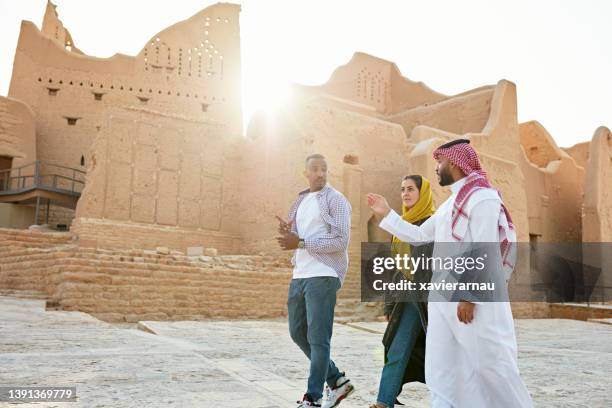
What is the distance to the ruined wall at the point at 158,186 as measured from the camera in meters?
18.0

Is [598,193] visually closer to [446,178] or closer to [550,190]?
[550,190]

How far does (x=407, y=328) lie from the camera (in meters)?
3.66

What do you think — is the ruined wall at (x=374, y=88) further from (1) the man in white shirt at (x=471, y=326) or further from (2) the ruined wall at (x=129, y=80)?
(1) the man in white shirt at (x=471, y=326)

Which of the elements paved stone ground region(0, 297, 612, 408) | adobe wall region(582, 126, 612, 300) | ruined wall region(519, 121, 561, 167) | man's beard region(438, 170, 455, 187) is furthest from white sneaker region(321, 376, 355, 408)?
ruined wall region(519, 121, 561, 167)

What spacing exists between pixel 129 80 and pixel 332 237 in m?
24.8

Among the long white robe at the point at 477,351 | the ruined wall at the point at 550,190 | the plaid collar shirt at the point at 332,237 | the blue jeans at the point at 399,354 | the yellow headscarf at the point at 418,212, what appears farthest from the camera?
the ruined wall at the point at 550,190

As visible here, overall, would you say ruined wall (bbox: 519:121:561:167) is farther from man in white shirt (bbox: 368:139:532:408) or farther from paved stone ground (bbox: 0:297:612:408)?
man in white shirt (bbox: 368:139:532:408)

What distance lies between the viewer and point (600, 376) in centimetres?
506

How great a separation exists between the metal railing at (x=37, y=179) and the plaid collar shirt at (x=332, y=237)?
18.7 m

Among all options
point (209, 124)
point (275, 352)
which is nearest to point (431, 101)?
point (209, 124)

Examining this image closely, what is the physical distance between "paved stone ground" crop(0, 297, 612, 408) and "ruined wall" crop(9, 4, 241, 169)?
18.5 meters

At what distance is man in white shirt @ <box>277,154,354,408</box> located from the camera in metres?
3.37

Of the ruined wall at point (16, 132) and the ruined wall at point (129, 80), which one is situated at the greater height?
the ruined wall at point (129, 80)

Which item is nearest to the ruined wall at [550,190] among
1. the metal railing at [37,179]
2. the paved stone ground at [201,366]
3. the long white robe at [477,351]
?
the paved stone ground at [201,366]
